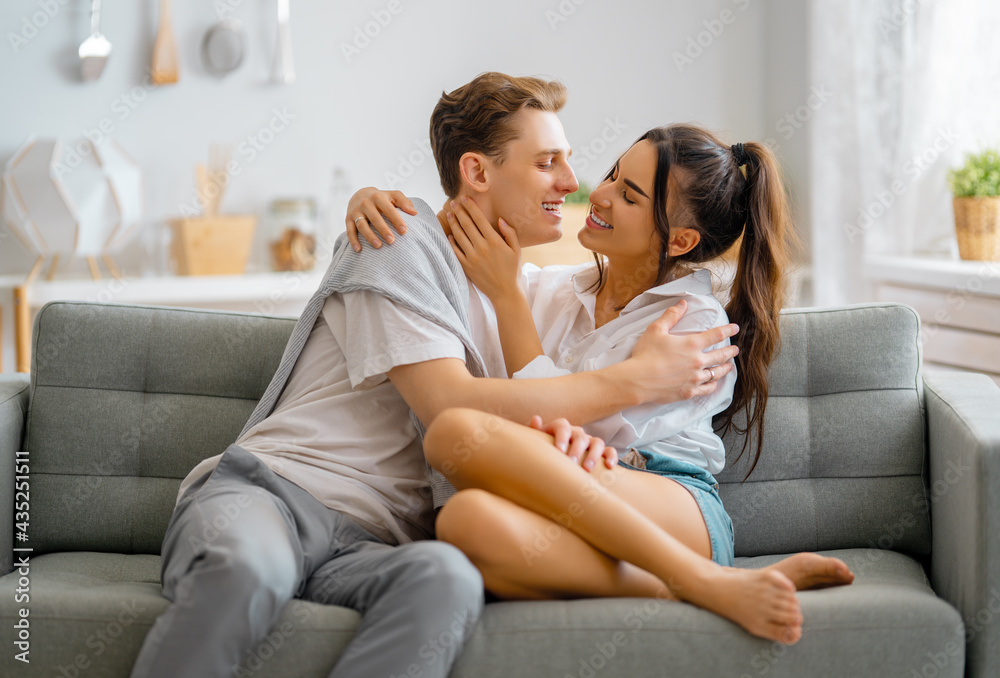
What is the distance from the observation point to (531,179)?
1580 millimetres

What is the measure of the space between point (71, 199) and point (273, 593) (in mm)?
2573

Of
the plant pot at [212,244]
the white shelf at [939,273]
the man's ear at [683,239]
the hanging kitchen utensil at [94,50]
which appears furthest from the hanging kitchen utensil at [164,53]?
the white shelf at [939,273]

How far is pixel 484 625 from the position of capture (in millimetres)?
1206

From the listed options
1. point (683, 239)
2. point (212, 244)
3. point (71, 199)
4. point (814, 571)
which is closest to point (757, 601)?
point (814, 571)

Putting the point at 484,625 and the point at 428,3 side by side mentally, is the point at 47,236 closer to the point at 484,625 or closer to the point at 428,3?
the point at 428,3

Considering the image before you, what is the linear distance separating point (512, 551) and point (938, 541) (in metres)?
0.75

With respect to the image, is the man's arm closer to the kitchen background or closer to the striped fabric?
the striped fabric

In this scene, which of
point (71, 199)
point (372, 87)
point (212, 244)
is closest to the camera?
point (71, 199)

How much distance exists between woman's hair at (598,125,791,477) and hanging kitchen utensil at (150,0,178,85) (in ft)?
8.34

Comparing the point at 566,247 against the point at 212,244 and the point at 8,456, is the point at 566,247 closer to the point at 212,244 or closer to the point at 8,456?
the point at 212,244

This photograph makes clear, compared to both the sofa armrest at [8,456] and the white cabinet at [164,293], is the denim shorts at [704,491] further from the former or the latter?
the white cabinet at [164,293]

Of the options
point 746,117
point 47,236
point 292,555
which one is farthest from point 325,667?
point 746,117

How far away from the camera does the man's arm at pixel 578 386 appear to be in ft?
4.39

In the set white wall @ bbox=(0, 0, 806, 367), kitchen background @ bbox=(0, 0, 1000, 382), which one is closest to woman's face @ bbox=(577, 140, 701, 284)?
kitchen background @ bbox=(0, 0, 1000, 382)
